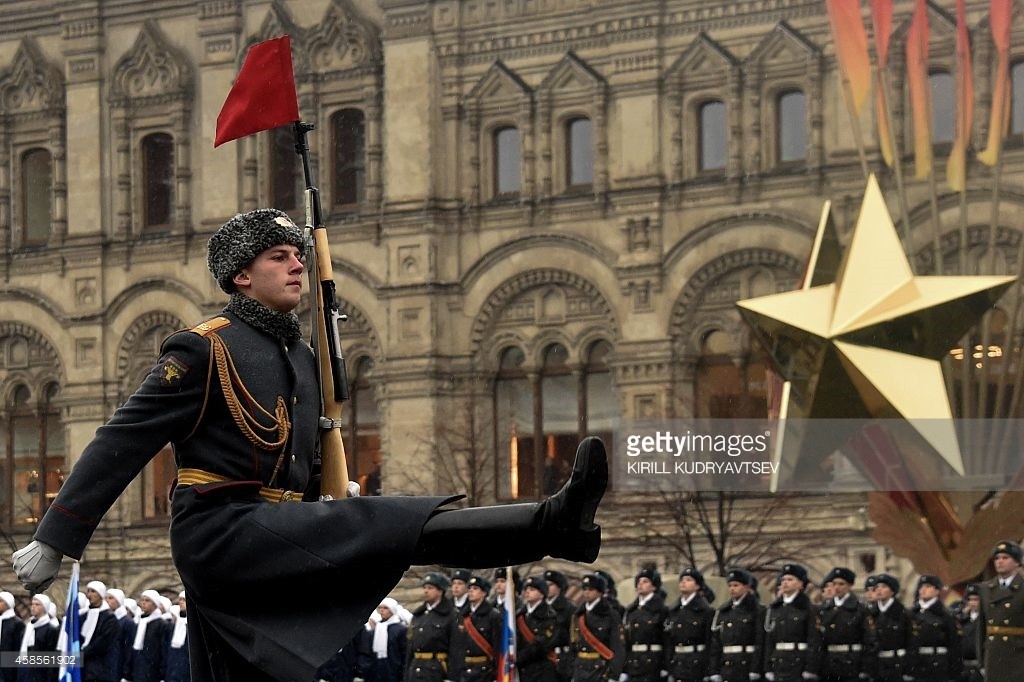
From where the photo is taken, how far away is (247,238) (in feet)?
18.2

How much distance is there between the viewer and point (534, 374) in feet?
112

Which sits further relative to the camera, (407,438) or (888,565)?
(407,438)

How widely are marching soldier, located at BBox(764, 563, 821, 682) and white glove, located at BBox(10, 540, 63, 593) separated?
12404mm

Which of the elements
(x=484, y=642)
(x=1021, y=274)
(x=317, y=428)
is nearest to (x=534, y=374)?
(x=1021, y=274)

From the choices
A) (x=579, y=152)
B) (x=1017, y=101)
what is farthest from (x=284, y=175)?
(x=1017, y=101)

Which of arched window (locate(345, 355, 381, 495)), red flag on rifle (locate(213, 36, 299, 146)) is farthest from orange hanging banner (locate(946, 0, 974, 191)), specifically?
red flag on rifle (locate(213, 36, 299, 146))

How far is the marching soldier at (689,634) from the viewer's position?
1752 cm

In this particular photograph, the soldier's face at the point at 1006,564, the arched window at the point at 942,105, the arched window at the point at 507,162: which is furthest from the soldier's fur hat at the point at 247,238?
the arched window at the point at 507,162

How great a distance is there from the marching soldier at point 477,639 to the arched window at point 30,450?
20551mm

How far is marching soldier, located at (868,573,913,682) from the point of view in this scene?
17.1 m

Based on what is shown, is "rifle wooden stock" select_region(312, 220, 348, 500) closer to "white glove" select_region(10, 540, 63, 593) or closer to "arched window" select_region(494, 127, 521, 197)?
"white glove" select_region(10, 540, 63, 593)

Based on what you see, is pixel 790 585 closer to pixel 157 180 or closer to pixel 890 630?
pixel 890 630

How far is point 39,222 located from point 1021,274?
18.4m

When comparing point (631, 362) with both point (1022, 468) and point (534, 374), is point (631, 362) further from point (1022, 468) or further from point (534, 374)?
point (1022, 468)
